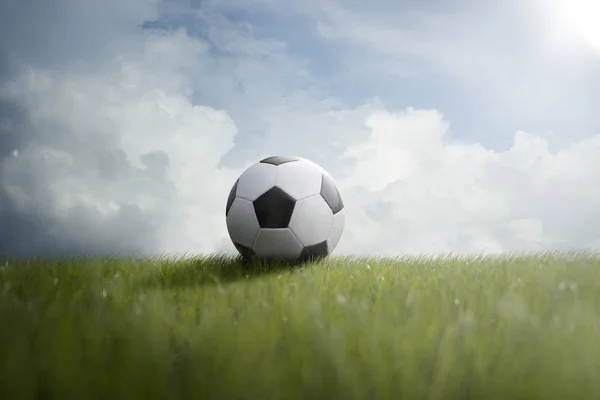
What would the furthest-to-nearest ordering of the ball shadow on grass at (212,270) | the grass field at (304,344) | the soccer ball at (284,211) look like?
the soccer ball at (284,211), the ball shadow on grass at (212,270), the grass field at (304,344)

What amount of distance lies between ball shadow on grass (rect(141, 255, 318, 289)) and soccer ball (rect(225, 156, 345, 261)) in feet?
0.36

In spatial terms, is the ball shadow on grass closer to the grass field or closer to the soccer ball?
the soccer ball

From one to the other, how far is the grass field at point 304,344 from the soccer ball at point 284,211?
137cm

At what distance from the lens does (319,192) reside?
5.05 metres

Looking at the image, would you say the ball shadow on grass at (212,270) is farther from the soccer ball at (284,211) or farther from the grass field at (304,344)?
the grass field at (304,344)

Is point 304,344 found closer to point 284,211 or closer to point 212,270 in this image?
point 284,211

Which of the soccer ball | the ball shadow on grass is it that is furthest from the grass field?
the soccer ball

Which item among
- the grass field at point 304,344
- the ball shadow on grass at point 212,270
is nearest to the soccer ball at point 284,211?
the ball shadow on grass at point 212,270

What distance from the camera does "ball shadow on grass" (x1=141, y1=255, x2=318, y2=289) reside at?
4.20 metres

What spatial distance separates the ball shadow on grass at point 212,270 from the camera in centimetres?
420

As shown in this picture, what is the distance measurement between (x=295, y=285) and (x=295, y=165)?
6.04 feet

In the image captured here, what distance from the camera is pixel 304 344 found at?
6.67 ft

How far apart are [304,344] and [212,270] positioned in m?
3.06

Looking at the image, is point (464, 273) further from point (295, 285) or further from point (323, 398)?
point (323, 398)
